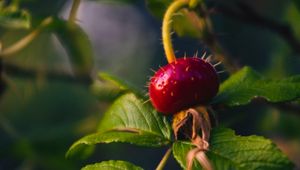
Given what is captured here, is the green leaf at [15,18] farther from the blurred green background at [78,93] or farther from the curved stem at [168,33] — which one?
the curved stem at [168,33]

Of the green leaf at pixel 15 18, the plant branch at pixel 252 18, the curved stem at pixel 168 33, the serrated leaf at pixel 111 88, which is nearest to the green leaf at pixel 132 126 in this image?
the serrated leaf at pixel 111 88

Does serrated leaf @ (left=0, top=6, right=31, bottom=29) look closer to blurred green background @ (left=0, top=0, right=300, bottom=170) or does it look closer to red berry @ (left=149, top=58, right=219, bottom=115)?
blurred green background @ (left=0, top=0, right=300, bottom=170)

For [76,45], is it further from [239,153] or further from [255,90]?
[239,153]

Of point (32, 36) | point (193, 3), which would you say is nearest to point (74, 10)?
point (32, 36)

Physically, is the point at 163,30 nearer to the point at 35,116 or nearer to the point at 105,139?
the point at 105,139

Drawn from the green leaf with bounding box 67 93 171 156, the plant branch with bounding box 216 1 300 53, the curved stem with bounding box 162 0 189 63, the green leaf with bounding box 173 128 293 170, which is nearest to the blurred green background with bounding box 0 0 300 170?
the plant branch with bounding box 216 1 300 53
